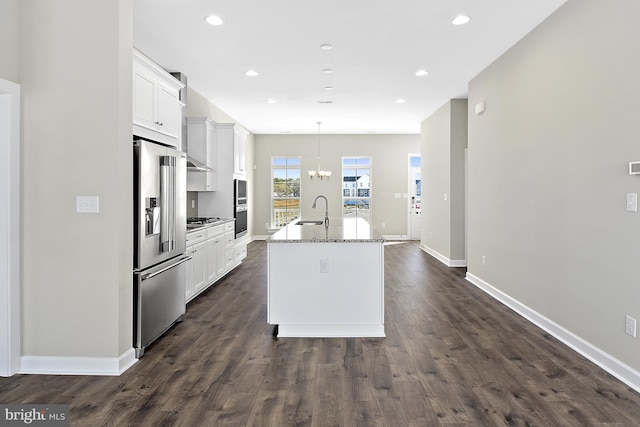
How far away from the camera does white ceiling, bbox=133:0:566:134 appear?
3.43 m

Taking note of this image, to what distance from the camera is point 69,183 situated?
2709mm

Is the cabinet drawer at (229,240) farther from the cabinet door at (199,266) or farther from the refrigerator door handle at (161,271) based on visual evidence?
the refrigerator door handle at (161,271)

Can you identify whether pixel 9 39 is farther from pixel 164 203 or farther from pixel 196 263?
pixel 196 263

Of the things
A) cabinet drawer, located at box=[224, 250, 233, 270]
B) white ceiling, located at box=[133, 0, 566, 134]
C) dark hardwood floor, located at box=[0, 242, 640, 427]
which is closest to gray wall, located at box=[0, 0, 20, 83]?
white ceiling, located at box=[133, 0, 566, 134]

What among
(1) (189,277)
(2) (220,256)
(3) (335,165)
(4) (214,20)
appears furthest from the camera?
(3) (335,165)

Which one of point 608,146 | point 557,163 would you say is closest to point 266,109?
point 557,163

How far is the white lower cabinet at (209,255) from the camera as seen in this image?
A: 4.43 meters

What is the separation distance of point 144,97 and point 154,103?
0.18 m

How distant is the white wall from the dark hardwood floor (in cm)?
36

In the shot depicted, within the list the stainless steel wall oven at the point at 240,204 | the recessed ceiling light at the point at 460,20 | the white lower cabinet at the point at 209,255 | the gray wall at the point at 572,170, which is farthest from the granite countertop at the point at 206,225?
the gray wall at the point at 572,170

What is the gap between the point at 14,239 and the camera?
8.64ft

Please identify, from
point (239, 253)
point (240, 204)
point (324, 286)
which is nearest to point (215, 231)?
point (240, 204)

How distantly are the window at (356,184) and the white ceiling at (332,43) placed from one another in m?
3.64

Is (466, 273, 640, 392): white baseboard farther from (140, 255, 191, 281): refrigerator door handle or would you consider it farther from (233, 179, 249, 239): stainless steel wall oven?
(233, 179, 249, 239): stainless steel wall oven
